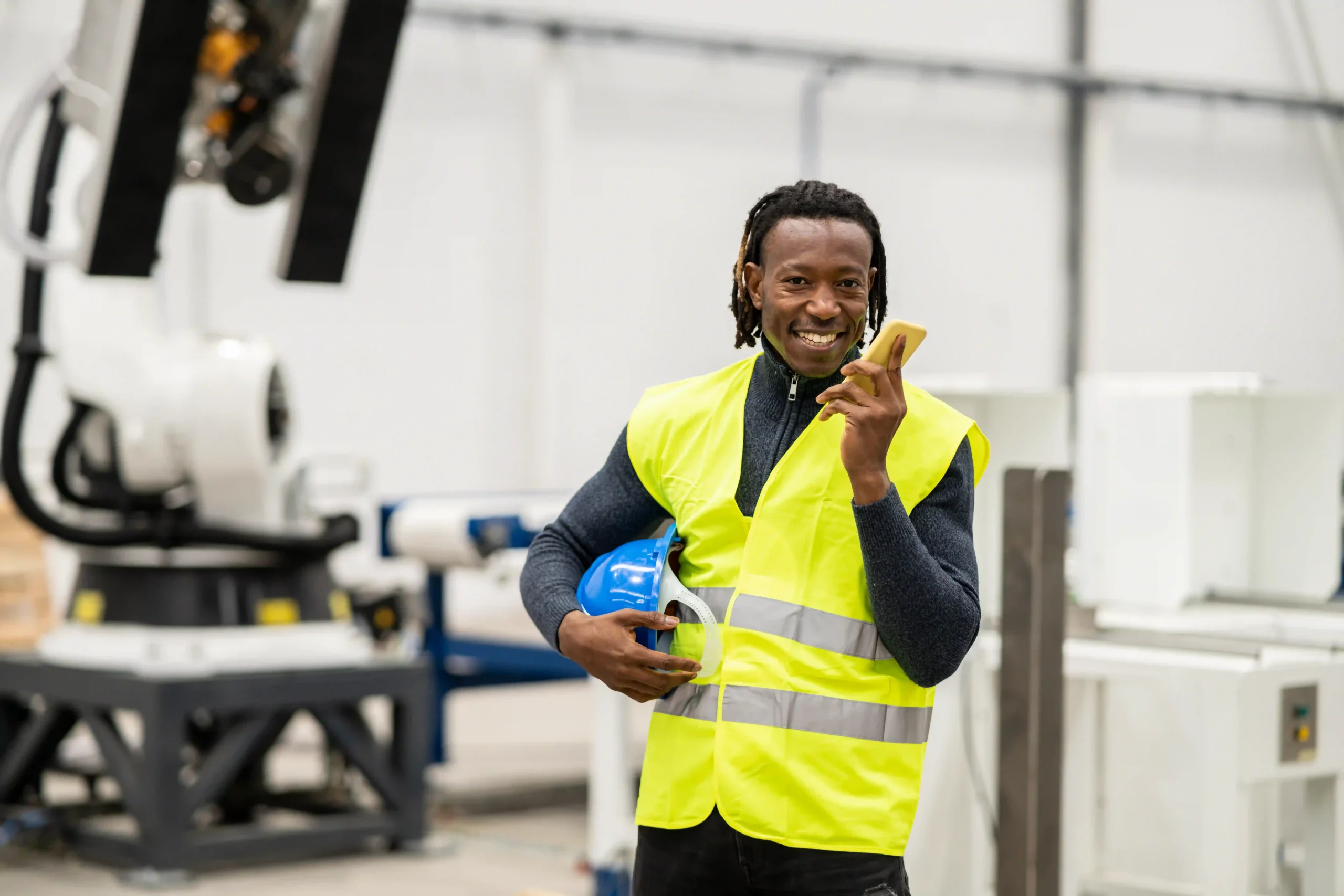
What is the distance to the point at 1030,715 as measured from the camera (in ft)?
8.92

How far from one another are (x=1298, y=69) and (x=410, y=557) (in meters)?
9.24

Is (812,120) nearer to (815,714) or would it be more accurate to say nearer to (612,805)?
(612,805)

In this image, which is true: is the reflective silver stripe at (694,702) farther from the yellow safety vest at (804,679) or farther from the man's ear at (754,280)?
the man's ear at (754,280)

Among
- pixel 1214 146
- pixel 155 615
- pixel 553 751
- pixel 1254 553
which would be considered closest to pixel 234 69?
pixel 155 615

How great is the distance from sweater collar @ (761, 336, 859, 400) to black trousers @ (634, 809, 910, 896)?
0.44m

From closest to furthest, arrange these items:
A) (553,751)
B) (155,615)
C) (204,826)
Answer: (155,615) < (204,826) < (553,751)

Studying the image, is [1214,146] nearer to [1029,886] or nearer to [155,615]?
[155,615]

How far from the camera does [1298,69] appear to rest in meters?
12.5

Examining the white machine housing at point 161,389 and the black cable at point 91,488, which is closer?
the white machine housing at point 161,389

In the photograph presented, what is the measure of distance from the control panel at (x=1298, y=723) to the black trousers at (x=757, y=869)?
5.58 ft

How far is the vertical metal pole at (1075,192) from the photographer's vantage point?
38.5 ft

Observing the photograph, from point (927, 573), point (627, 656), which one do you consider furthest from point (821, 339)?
point (627, 656)

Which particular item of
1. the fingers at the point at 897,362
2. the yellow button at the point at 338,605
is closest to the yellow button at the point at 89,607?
the yellow button at the point at 338,605

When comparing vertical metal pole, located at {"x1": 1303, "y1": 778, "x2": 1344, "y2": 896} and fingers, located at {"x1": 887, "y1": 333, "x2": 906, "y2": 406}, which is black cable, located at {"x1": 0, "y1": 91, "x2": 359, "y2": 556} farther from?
fingers, located at {"x1": 887, "y1": 333, "x2": 906, "y2": 406}
